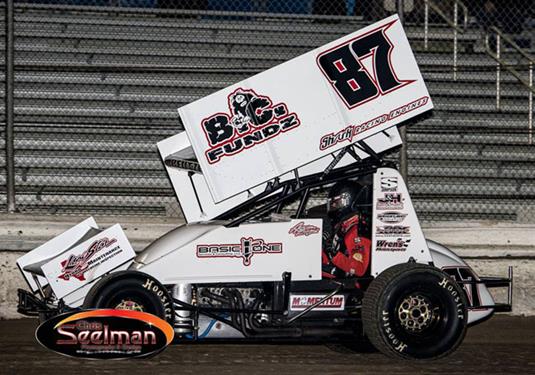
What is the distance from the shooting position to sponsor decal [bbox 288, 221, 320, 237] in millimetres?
7219

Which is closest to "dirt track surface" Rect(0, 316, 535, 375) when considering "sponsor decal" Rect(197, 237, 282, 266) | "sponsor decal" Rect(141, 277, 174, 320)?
"sponsor decal" Rect(141, 277, 174, 320)

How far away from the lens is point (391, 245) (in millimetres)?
7398

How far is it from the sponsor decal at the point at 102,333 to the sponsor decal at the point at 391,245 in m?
1.68

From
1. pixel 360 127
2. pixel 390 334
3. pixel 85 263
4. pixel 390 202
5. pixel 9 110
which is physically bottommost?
pixel 390 334

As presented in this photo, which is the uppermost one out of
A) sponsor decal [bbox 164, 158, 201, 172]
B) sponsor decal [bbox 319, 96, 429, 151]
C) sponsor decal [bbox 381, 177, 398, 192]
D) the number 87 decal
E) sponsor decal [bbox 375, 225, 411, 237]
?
the number 87 decal

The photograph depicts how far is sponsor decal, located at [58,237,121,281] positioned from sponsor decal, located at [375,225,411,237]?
1.90 m

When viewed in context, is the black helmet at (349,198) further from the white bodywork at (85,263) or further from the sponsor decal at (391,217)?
the white bodywork at (85,263)

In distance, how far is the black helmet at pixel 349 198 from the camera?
299 inches

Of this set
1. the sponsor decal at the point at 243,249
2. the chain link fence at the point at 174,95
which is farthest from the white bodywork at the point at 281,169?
the chain link fence at the point at 174,95

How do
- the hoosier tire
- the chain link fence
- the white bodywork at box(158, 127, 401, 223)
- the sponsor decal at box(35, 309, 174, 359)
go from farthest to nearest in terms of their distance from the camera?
→ the chain link fence
the white bodywork at box(158, 127, 401, 223)
the hoosier tire
the sponsor decal at box(35, 309, 174, 359)

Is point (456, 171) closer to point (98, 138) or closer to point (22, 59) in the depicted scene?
point (98, 138)

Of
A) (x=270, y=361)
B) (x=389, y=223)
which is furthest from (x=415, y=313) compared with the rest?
(x=270, y=361)

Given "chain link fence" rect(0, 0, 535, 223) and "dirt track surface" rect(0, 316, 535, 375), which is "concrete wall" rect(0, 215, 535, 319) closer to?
"chain link fence" rect(0, 0, 535, 223)

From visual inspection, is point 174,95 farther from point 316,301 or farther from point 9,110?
point 316,301
